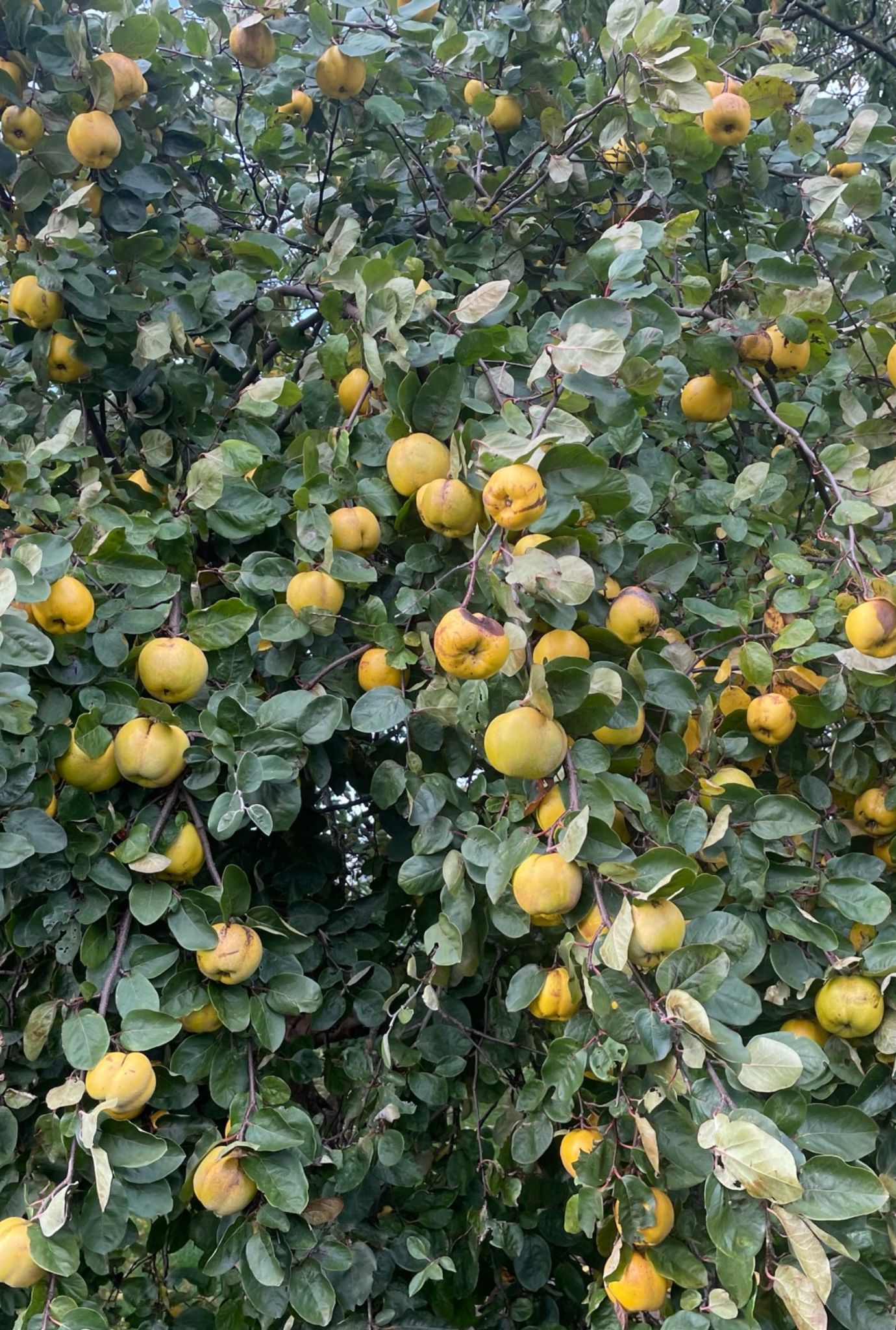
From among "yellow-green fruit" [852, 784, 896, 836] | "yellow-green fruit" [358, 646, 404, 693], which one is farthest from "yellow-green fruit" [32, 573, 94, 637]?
"yellow-green fruit" [852, 784, 896, 836]

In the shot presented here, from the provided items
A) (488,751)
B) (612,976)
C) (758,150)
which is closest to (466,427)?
(488,751)

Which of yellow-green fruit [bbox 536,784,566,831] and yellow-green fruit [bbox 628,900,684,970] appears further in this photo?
yellow-green fruit [bbox 536,784,566,831]

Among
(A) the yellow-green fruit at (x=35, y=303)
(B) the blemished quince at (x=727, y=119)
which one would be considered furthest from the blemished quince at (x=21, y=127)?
(B) the blemished quince at (x=727, y=119)

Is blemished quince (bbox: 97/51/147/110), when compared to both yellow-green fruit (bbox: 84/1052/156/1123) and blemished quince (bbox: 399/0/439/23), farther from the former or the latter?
yellow-green fruit (bbox: 84/1052/156/1123)

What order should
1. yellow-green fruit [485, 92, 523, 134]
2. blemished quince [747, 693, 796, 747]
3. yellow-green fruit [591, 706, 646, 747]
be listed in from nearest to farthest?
yellow-green fruit [591, 706, 646, 747]
blemished quince [747, 693, 796, 747]
yellow-green fruit [485, 92, 523, 134]

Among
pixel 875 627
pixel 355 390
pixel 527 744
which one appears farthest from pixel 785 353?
pixel 527 744

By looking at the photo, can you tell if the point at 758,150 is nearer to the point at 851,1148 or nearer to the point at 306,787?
the point at 306,787

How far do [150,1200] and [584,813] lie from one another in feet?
2.49

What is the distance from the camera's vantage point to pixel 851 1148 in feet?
3.41

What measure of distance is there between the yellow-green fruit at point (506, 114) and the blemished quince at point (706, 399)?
860 millimetres

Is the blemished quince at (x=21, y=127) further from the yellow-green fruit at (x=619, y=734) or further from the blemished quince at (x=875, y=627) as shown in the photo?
the blemished quince at (x=875, y=627)

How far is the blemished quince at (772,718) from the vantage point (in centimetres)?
149

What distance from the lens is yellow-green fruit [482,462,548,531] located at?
107 cm

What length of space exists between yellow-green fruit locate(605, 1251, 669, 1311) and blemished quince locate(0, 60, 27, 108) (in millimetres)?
1973
